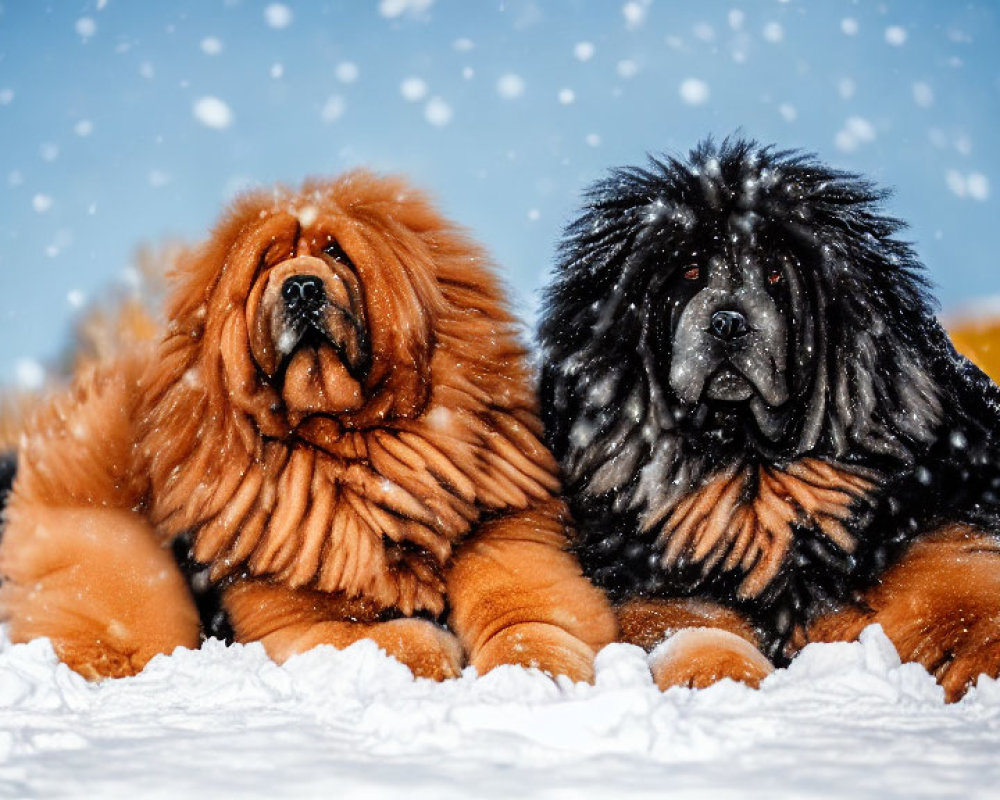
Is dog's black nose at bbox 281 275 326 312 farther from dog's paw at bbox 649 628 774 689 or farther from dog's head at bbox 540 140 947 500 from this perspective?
dog's paw at bbox 649 628 774 689

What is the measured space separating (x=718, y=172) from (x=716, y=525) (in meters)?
0.95

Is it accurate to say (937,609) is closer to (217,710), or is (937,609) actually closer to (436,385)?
(436,385)

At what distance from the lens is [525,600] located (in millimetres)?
2617

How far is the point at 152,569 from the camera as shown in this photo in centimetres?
280

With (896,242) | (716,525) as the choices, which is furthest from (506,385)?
(896,242)

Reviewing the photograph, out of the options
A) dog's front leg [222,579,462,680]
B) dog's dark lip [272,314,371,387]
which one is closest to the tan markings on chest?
dog's front leg [222,579,462,680]

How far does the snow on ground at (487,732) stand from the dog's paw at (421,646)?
0.22 feet

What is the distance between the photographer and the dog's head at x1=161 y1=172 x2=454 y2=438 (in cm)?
267

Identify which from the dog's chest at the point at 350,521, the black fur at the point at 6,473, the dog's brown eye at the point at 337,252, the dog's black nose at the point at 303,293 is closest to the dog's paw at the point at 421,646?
the dog's chest at the point at 350,521

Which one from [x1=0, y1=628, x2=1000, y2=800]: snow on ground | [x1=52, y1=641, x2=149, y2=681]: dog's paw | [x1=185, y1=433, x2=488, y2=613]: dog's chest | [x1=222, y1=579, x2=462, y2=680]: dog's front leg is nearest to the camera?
[x1=0, y1=628, x2=1000, y2=800]: snow on ground

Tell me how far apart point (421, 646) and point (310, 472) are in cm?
58

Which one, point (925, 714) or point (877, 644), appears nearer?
point (925, 714)

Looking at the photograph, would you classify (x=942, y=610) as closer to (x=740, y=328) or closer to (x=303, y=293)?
(x=740, y=328)

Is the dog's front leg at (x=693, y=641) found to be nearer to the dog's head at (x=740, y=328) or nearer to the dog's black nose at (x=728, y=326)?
the dog's head at (x=740, y=328)
